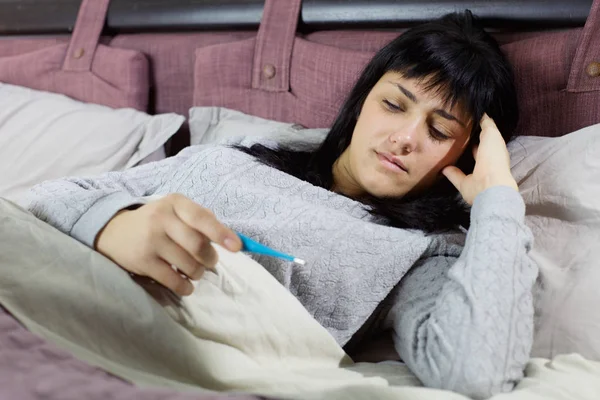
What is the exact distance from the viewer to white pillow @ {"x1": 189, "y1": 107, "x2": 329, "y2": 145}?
135 centimetres

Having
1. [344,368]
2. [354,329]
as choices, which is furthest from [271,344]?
[354,329]

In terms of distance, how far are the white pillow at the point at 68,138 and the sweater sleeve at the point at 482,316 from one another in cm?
98

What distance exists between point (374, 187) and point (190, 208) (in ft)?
1.65

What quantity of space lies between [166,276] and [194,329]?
0.27ft

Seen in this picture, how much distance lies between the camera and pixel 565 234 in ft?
3.28

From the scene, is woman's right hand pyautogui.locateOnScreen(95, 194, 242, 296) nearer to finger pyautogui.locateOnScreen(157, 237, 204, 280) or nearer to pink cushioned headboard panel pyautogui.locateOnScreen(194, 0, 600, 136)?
finger pyautogui.locateOnScreen(157, 237, 204, 280)

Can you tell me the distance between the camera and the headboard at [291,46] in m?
1.21

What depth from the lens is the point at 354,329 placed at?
98 centimetres

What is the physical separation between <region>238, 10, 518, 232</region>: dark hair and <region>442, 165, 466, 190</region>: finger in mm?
65

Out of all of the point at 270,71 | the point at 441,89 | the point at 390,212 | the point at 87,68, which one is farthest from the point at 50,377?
the point at 87,68

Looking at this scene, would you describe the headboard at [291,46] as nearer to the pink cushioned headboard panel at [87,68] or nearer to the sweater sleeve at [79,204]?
the pink cushioned headboard panel at [87,68]

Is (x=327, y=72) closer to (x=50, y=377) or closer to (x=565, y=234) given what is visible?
(x=565, y=234)

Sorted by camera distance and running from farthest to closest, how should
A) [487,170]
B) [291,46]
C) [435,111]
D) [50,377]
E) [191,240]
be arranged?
[291,46] → [435,111] → [487,170] → [191,240] → [50,377]

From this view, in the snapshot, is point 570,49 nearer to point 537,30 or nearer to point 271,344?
point 537,30
